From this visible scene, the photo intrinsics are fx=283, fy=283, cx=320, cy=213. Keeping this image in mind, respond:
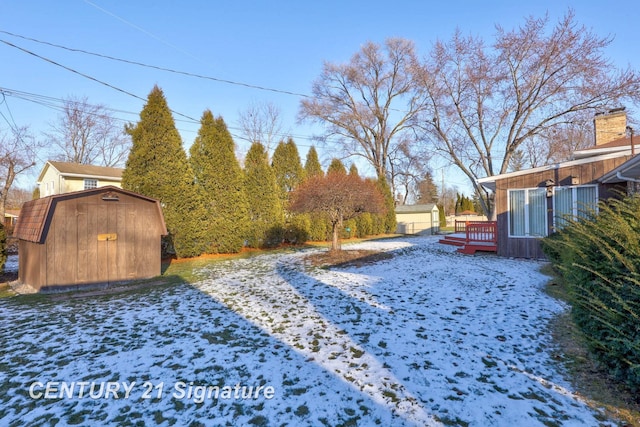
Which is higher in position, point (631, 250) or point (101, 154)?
point (101, 154)

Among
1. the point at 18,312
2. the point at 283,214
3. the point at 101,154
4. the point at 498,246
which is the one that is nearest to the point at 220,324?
the point at 18,312

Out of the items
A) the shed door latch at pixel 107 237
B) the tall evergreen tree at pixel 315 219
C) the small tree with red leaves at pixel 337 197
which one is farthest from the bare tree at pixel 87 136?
the small tree with red leaves at pixel 337 197

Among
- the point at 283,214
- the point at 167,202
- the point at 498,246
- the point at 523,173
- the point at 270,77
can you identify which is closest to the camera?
the point at 523,173

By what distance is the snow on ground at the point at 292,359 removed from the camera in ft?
7.68

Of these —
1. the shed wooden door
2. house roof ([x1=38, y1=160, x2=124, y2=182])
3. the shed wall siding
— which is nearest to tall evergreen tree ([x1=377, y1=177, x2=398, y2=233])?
the shed wall siding

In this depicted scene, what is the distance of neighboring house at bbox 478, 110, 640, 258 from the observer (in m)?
8.22

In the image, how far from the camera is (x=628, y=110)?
43.0ft

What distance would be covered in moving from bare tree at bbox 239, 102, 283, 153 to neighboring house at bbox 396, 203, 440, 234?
14911 mm

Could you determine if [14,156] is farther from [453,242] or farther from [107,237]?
[453,242]

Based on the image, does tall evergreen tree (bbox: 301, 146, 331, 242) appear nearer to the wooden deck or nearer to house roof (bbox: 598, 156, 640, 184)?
the wooden deck

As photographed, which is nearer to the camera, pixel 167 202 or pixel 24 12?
pixel 24 12

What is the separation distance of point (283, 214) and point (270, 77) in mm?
7573

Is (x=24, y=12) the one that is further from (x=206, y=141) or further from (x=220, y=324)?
(x=220, y=324)

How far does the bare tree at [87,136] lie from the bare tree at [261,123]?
35.7ft
